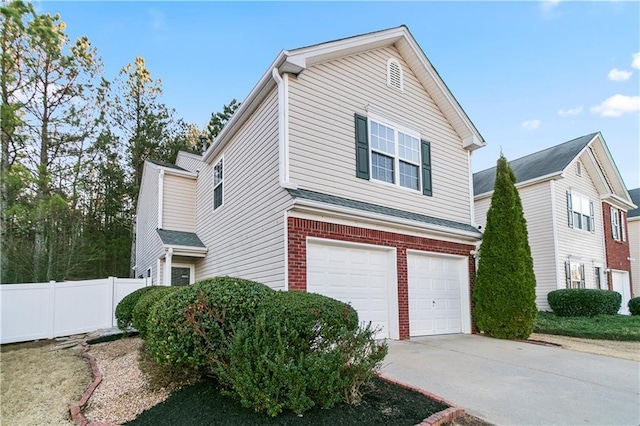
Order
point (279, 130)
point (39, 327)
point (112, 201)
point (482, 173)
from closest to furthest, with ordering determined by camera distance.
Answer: point (279, 130)
point (39, 327)
point (482, 173)
point (112, 201)

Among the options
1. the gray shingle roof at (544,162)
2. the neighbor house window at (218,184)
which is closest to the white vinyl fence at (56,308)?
the neighbor house window at (218,184)

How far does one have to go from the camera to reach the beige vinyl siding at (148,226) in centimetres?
1421

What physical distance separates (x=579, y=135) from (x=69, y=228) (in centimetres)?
2499

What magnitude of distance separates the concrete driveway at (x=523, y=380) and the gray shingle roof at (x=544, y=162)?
10242 mm

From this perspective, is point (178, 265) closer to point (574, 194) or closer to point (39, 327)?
point (39, 327)

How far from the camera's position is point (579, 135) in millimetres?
18547

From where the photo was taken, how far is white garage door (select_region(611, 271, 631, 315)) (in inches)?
793

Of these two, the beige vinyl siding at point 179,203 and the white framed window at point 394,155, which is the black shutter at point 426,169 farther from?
the beige vinyl siding at point 179,203

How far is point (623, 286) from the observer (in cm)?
2080

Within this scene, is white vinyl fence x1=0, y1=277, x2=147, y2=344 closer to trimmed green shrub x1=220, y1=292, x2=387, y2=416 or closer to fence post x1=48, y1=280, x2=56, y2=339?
fence post x1=48, y1=280, x2=56, y2=339

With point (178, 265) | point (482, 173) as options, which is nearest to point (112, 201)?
point (178, 265)

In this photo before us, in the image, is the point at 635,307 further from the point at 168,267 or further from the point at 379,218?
the point at 168,267

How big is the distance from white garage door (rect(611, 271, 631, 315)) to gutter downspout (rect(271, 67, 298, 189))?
19.8 m

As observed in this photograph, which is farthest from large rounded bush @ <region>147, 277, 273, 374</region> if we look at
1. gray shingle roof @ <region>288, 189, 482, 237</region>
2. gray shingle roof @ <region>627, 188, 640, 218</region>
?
gray shingle roof @ <region>627, 188, 640, 218</region>
